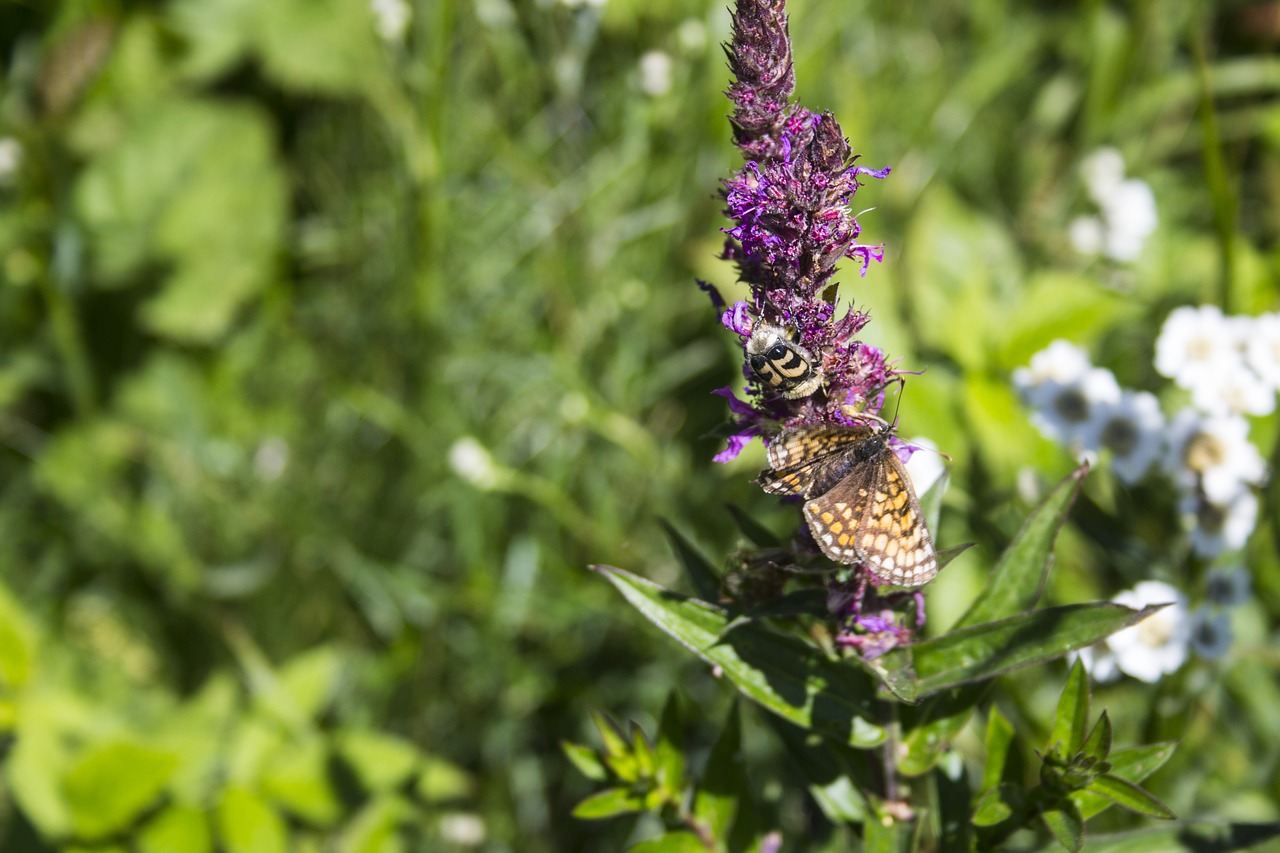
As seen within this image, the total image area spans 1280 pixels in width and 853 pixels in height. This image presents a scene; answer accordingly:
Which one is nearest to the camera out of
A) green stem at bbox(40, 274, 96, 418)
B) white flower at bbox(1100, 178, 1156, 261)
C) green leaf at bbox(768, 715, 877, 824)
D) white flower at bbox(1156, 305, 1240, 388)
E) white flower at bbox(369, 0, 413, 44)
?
green leaf at bbox(768, 715, 877, 824)

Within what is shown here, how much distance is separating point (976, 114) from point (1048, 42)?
64 centimetres

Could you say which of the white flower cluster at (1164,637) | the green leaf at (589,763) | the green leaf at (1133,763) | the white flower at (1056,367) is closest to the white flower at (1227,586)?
the white flower cluster at (1164,637)

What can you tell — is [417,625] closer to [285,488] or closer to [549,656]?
[549,656]

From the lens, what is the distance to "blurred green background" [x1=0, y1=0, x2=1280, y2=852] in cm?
219

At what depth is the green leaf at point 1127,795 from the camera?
118 cm

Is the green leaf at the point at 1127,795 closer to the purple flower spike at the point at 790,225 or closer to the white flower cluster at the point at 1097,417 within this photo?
the purple flower spike at the point at 790,225

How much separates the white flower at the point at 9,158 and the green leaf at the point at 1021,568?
269 centimetres

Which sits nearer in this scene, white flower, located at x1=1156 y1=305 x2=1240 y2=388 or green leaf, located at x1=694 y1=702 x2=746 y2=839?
green leaf, located at x1=694 y1=702 x2=746 y2=839

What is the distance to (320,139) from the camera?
3166mm

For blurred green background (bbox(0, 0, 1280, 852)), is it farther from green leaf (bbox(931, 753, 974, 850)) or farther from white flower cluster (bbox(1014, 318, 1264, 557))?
green leaf (bbox(931, 753, 974, 850))

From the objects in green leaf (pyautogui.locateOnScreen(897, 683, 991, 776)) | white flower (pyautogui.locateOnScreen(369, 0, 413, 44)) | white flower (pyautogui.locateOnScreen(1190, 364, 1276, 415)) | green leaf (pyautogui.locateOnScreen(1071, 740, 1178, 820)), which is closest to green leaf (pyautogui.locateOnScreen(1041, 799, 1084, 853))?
green leaf (pyautogui.locateOnScreen(1071, 740, 1178, 820))

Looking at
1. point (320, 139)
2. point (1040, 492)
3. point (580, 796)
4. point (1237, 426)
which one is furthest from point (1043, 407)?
point (320, 139)

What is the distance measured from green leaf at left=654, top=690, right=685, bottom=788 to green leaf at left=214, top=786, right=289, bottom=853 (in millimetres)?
797

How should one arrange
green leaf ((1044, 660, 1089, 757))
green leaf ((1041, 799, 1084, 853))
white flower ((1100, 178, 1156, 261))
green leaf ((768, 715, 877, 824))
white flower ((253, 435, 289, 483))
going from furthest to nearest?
white flower ((1100, 178, 1156, 261)) < white flower ((253, 435, 289, 483)) < green leaf ((768, 715, 877, 824)) < green leaf ((1044, 660, 1089, 757)) < green leaf ((1041, 799, 1084, 853))
